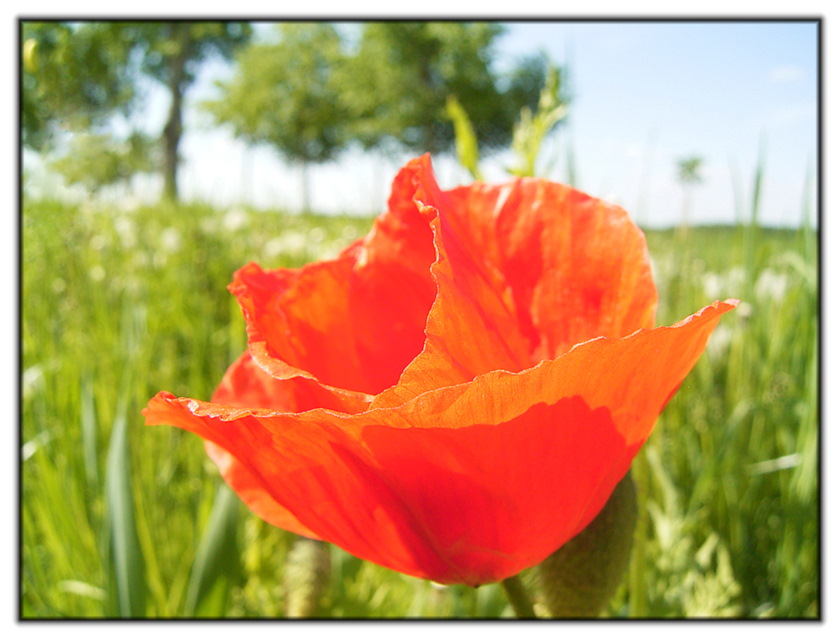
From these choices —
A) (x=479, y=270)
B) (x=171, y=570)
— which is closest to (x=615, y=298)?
(x=479, y=270)

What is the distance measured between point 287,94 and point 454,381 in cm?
617

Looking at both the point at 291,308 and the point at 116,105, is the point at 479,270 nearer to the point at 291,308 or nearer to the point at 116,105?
the point at 291,308

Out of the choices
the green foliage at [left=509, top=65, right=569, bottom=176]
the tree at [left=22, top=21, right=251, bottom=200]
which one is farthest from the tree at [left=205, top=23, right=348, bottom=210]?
the green foliage at [left=509, top=65, right=569, bottom=176]

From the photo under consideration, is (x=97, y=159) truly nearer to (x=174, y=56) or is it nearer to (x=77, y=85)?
(x=77, y=85)

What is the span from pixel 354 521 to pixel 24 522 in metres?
0.48

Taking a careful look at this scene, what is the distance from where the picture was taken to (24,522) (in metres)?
0.60

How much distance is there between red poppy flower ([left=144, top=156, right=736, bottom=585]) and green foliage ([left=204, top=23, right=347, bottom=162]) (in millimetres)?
2400

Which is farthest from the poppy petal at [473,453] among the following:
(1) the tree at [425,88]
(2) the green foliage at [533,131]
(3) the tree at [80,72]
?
(1) the tree at [425,88]

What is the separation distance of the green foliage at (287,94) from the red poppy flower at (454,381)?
2400mm

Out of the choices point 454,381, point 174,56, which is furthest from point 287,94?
point 454,381

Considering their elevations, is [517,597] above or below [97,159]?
below

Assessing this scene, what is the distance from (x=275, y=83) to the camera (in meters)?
5.77

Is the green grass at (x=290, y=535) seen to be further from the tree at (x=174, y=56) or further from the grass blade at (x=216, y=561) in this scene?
the tree at (x=174, y=56)

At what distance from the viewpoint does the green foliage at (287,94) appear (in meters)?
3.11
